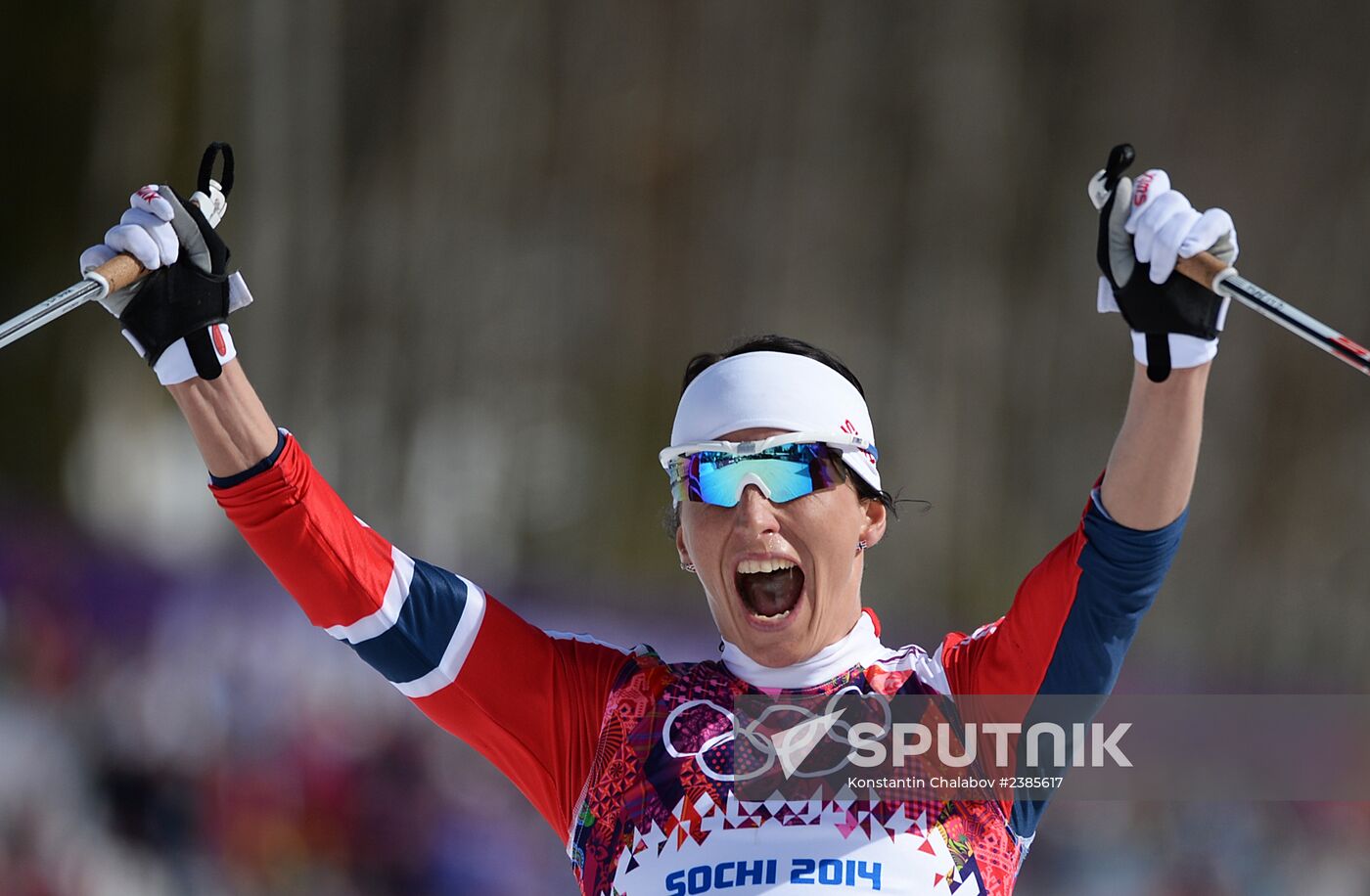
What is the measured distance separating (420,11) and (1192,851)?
17.1 ft

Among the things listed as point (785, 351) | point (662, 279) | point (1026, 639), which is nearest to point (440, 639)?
point (785, 351)

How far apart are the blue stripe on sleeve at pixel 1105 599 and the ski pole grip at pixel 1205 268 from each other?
0.32m

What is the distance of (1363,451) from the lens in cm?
741

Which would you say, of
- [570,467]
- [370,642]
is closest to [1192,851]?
[570,467]

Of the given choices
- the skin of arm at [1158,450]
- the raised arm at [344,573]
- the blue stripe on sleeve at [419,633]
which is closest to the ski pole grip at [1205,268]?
the skin of arm at [1158,450]

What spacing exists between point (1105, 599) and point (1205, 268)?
0.48 metres

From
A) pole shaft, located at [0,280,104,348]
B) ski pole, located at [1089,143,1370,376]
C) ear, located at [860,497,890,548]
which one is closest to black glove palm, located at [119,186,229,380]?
pole shaft, located at [0,280,104,348]

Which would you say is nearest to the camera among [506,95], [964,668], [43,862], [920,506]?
[964,668]

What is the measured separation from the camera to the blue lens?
2416 millimetres

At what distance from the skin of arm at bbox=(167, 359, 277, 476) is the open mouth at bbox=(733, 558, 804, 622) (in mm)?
780

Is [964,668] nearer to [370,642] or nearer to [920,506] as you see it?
[370,642]

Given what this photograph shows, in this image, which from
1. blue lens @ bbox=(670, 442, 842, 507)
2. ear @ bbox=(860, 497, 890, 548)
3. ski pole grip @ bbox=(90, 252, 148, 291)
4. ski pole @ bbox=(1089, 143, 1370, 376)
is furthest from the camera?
ear @ bbox=(860, 497, 890, 548)

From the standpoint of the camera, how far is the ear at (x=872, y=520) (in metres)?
2.54

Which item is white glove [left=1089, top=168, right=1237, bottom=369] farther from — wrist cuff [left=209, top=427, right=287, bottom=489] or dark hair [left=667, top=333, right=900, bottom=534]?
wrist cuff [left=209, top=427, right=287, bottom=489]
